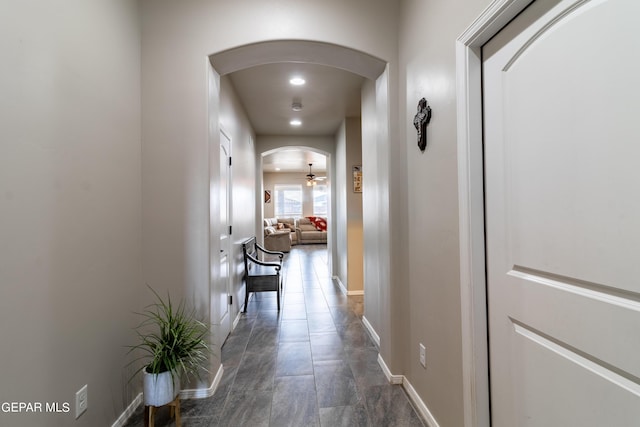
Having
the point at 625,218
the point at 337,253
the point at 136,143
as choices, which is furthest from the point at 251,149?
the point at 625,218

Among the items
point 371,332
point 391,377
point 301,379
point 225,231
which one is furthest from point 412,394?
point 225,231

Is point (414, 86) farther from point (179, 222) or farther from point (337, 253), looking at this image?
point (337, 253)

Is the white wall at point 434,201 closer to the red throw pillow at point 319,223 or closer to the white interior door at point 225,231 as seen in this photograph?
the white interior door at point 225,231

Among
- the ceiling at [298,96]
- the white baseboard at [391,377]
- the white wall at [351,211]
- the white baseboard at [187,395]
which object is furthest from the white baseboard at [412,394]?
the ceiling at [298,96]

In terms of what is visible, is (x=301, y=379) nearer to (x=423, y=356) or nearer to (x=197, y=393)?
(x=197, y=393)

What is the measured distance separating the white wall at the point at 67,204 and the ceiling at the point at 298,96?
1.47m

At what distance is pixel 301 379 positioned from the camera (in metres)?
2.18

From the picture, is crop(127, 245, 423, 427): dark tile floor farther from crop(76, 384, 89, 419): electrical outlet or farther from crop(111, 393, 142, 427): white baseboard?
crop(76, 384, 89, 419): electrical outlet

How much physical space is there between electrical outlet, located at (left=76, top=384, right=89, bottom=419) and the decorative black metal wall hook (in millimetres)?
2140

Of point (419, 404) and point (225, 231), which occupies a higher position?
point (225, 231)

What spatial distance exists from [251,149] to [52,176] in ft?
12.2

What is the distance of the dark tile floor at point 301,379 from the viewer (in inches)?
69.5

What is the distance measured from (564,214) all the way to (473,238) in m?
0.40

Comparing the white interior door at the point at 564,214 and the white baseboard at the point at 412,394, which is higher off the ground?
the white interior door at the point at 564,214
